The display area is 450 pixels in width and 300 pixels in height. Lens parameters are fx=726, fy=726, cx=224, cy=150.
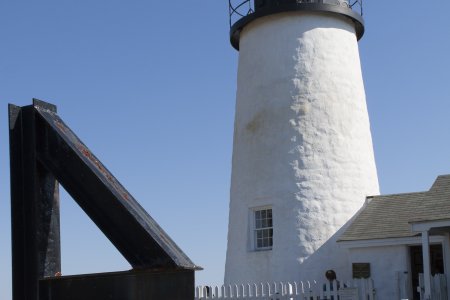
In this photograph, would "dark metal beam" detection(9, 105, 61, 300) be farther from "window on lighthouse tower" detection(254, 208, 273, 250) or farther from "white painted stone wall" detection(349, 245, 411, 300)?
"window on lighthouse tower" detection(254, 208, 273, 250)

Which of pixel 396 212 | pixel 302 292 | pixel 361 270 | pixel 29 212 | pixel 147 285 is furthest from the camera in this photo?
pixel 396 212

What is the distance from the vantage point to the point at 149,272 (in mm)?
3760

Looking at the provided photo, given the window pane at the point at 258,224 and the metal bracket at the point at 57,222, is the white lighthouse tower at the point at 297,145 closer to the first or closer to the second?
the window pane at the point at 258,224

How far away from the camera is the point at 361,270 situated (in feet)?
56.9

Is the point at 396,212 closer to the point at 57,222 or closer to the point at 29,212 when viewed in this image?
the point at 57,222

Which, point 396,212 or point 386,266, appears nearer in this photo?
point 386,266

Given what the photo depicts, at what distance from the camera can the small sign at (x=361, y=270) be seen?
1723 cm

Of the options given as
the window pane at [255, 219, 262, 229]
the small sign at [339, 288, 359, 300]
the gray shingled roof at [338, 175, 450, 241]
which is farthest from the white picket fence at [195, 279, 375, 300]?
the window pane at [255, 219, 262, 229]

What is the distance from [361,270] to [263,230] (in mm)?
2795

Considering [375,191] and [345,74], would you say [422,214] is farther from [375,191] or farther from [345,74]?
[345,74]

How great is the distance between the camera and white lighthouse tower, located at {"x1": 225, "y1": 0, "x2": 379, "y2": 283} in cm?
1814

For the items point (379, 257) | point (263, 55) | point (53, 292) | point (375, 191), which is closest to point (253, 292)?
point (379, 257)

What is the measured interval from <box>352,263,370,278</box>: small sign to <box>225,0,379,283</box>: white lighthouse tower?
0.52 metres

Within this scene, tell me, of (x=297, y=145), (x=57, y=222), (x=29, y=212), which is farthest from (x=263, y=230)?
(x=29, y=212)
